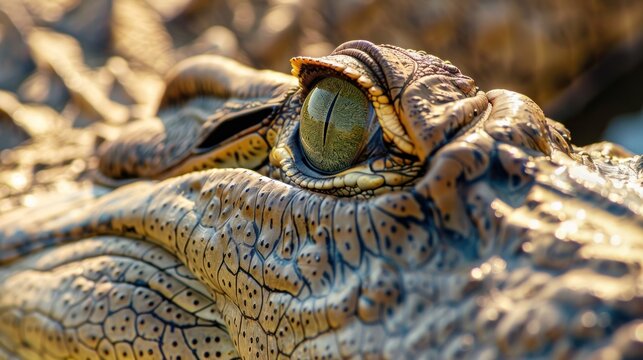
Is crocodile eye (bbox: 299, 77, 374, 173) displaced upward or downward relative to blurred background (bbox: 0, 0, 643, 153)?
upward

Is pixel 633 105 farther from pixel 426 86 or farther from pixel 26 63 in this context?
pixel 426 86

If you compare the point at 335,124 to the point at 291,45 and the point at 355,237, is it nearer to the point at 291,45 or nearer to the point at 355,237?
the point at 355,237

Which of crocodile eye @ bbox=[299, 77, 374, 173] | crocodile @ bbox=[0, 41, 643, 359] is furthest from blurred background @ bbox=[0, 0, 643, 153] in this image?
crocodile eye @ bbox=[299, 77, 374, 173]

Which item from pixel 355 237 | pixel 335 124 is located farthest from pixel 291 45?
pixel 355 237

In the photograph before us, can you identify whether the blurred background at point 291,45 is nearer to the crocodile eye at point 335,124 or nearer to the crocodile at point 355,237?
the crocodile at point 355,237

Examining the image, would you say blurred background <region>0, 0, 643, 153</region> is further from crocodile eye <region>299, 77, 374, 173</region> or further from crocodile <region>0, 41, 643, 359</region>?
crocodile eye <region>299, 77, 374, 173</region>

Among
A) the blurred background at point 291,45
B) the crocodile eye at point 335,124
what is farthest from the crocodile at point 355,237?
the blurred background at point 291,45
